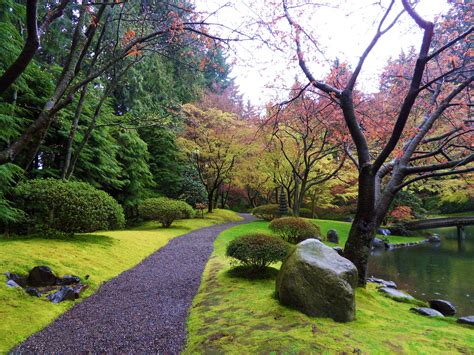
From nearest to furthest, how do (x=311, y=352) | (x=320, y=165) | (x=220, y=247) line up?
(x=311, y=352) → (x=220, y=247) → (x=320, y=165)

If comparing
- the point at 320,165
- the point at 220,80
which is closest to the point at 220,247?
the point at 320,165

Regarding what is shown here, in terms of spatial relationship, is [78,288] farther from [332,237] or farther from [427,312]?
[332,237]

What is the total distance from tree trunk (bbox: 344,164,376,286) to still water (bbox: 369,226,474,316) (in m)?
2.92

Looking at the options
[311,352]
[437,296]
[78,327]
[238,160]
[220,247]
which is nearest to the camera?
[311,352]

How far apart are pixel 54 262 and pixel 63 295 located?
138cm

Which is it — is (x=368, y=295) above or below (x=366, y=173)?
below

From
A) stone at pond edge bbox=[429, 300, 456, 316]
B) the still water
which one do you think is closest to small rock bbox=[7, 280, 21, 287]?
stone at pond edge bbox=[429, 300, 456, 316]

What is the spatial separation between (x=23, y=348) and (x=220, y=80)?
3200 cm

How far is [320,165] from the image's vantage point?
58.7ft

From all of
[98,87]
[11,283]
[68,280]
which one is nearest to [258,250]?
[68,280]

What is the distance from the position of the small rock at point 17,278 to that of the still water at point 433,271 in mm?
8642

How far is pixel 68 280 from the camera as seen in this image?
18.2ft

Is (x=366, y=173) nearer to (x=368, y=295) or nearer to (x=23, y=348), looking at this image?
(x=368, y=295)

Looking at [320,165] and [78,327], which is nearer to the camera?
[78,327]
